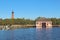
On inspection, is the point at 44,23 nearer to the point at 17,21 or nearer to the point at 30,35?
the point at 17,21

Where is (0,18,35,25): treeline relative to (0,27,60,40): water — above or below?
above

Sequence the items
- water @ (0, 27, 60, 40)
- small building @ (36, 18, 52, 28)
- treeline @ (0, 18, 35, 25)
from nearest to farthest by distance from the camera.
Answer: water @ (0, 27, 60, 40), treeline @ (0, 18, 35, 25), small building @ (36, 18, 52, 28)

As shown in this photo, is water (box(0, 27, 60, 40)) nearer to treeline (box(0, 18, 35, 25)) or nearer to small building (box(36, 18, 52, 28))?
treeline (box(0, 18, 35, 25))

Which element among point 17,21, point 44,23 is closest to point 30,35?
point 44,23

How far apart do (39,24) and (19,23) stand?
53.6ft

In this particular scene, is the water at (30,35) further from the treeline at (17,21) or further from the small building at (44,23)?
the small building at (44,23)

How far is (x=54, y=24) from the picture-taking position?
139750 millimetres

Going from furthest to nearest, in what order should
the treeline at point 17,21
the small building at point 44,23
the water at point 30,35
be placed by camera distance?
the small building at point 44,23 → the treeline at point 17,21 → the water at point 30,35

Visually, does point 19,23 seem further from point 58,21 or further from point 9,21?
point 58,21

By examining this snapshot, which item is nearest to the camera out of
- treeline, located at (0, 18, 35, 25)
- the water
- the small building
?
the water

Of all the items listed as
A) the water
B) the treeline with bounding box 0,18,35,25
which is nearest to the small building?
the treeline with bounding box 0,18,35,25

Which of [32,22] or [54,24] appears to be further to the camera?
[32,22]

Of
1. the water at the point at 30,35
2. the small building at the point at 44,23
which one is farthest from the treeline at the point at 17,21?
the water at the point at 30,35

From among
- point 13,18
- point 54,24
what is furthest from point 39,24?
point 13,18
